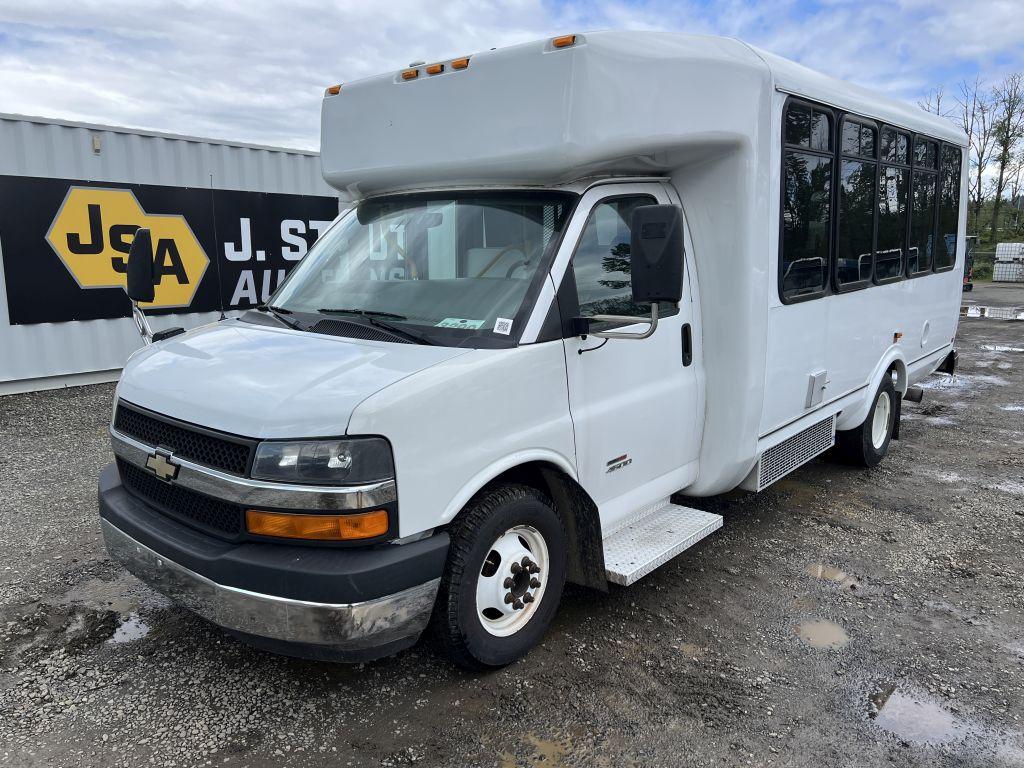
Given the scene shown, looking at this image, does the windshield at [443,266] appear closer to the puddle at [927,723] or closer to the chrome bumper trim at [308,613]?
the chrome bumper trim at [308,613]

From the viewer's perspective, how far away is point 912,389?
736cm

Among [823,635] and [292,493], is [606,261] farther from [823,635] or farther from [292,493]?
[823,635]

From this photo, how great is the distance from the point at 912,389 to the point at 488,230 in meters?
5.44

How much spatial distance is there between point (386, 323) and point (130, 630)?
205 centimetres

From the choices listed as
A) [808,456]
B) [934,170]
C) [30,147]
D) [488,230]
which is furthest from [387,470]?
[30,147]

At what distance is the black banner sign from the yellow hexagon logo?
1 cm

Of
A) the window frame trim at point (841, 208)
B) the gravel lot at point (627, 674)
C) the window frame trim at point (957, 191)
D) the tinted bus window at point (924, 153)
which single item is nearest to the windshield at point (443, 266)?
the gravel lot at point (627, 674)

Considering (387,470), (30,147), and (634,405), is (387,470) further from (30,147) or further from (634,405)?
(30,147)

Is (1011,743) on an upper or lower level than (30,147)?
lower

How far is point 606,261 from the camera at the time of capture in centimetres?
378

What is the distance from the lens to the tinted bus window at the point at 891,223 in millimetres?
5902

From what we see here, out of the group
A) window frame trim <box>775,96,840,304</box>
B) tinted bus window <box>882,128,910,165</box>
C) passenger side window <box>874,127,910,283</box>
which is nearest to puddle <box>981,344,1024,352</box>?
passenger side window <box>874,127,910,283</box>

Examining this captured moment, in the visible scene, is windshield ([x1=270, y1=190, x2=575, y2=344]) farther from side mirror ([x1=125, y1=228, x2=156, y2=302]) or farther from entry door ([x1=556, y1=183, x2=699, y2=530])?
side mirror ([x1=125, y1=228, x2=156, y2=302])

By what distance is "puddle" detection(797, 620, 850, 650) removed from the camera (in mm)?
3801
